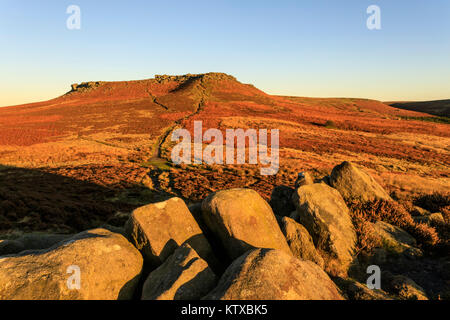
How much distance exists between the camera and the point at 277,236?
255 inches

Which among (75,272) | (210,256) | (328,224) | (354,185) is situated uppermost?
(354,185)

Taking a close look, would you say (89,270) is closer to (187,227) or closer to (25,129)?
(187,227)

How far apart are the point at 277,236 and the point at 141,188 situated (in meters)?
17.7

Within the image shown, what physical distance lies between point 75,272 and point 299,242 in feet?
18.7

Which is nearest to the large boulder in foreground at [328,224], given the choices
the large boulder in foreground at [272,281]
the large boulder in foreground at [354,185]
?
the large boulder in foreground at [354,185]

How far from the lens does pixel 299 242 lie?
22.8 feet

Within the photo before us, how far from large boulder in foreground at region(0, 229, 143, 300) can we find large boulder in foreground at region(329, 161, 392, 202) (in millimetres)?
9054

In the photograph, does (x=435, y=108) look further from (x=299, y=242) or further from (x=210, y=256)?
(x=210, y=256)

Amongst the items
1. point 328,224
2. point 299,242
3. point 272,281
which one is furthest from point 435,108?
point 272,281

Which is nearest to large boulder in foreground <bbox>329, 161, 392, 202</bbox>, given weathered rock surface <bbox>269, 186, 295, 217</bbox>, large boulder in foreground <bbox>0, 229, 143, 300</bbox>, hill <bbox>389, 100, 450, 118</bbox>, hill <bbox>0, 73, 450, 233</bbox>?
weathered rock surface <bbox>269, 186, 295, 217</bbox>

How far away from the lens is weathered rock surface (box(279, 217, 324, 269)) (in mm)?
6746

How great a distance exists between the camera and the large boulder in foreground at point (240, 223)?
601 centimetres

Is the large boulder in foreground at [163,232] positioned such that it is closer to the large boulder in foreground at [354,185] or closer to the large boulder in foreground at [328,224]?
the large boulder in foreground at [328,224]
